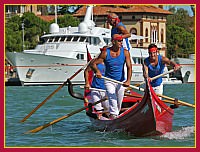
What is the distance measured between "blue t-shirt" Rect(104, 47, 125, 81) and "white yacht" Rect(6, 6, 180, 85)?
81.2ft

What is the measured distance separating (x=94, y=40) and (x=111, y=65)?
2634cm

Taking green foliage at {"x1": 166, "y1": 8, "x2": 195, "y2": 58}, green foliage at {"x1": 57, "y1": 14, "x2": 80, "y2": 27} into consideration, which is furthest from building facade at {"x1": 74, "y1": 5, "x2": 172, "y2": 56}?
green foliage at {"x1": 166, "y1": 8, "x2": 195, "y2": 58}

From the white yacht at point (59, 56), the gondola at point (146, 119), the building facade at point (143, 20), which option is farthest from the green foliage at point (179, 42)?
the gondola at point (146, 119)

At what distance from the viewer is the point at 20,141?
1168 cm

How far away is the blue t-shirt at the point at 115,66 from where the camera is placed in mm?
11219

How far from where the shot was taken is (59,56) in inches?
1425

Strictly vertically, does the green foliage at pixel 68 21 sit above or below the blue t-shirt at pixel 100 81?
above

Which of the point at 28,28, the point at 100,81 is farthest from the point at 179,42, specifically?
the point at 100,81

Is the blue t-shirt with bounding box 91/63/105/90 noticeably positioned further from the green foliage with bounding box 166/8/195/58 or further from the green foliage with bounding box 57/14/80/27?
the green foliage with bounding box 166/8/195/58

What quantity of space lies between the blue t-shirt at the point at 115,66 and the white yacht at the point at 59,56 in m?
24.8

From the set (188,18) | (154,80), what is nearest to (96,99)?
(154,80)

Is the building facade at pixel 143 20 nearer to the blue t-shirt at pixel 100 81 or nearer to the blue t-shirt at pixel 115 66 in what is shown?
the blue t-shirt at pixel 100 81

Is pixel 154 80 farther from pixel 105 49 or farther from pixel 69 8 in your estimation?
pixel 69 8

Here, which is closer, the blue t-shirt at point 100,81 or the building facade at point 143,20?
the blue t-shirt at point 100,81
